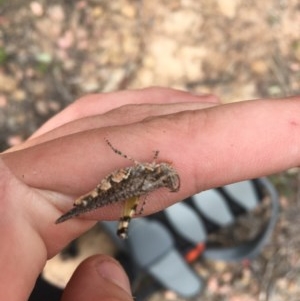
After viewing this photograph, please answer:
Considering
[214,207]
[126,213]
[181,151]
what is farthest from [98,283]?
[214,207]

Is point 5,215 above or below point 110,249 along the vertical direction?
above

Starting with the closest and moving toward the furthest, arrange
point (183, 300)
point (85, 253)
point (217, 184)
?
point (217, 184)
point (85, 253)
point (183, 300)

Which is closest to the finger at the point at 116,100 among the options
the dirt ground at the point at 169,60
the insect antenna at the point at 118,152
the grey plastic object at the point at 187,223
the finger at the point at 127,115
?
the finger at the point at 127,115

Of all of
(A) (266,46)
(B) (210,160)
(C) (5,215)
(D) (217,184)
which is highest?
(C) (5,215)

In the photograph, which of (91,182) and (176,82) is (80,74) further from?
(91,182)

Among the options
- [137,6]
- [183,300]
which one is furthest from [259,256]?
[137,6]

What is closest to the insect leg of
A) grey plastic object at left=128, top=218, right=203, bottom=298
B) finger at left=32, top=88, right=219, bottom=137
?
finger at left=32, top=88, right=219, bottom=137

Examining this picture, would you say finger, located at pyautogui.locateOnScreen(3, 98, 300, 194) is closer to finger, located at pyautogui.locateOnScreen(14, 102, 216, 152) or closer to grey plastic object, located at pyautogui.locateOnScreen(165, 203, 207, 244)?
finger, located at pyautogui.locateOnScreen(14, 102, 216, 152)

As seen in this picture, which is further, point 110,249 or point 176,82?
point 176,82
